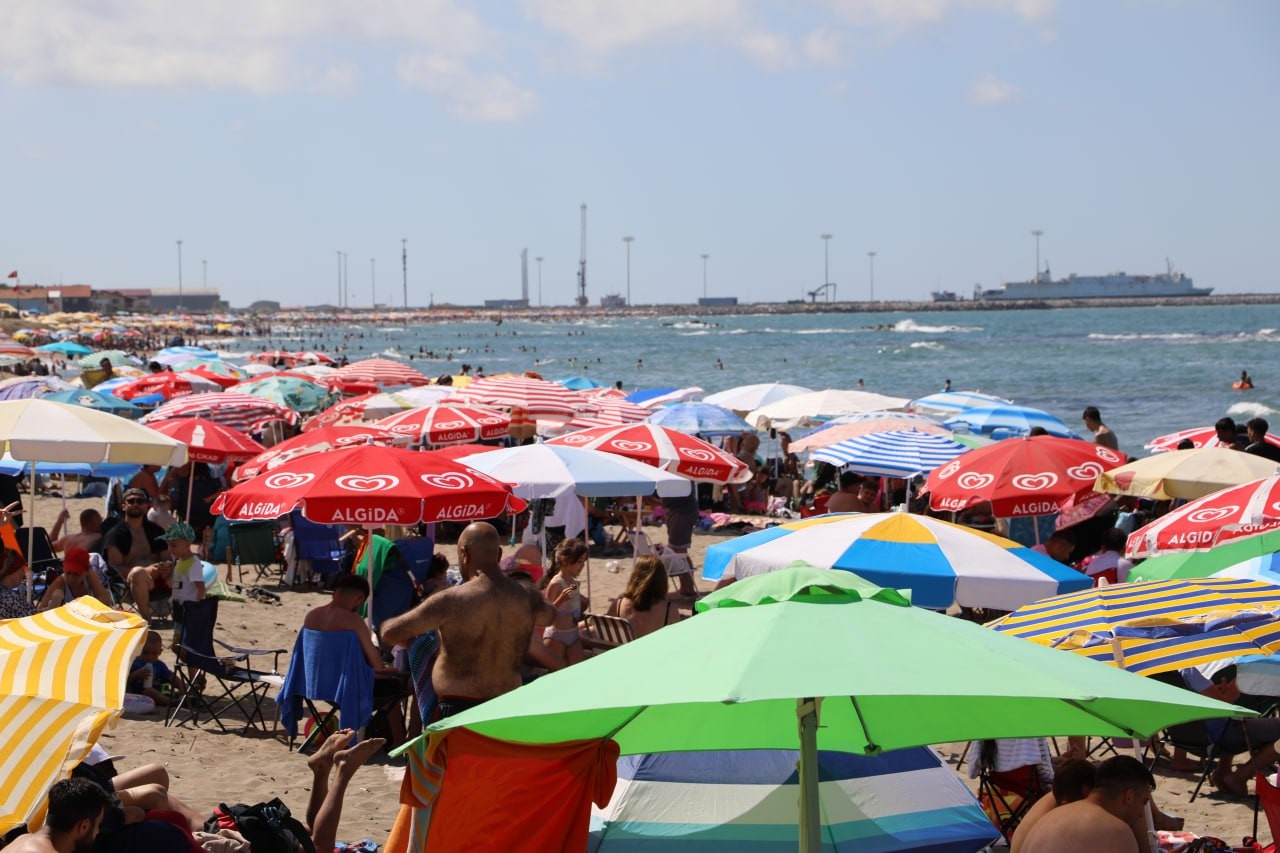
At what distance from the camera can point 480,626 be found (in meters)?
5.14

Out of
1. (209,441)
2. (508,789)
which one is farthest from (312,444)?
(508,789)

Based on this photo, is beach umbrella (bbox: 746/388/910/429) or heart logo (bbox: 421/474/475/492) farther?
beach umbrella (bbox: 746/388/910/429)

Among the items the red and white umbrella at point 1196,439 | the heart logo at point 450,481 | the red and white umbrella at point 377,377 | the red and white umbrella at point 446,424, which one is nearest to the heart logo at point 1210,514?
the heart logo at point 450,481

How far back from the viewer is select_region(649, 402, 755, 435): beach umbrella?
14.4 metres

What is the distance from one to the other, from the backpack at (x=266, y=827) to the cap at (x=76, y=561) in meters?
3.81

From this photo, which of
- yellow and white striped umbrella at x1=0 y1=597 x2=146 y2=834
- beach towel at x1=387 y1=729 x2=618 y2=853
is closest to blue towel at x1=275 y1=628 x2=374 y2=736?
yellow and white striped umbrella at x1=0 y1=597 x2=146 y2=834

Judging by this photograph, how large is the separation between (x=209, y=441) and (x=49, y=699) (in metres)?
7.96

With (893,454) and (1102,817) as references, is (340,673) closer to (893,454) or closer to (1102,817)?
(1102,817)

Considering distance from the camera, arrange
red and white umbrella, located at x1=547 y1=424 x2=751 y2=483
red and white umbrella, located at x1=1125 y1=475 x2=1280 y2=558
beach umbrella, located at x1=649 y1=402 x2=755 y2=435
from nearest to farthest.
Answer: red and white umbrella, located at x1=1125 y1=475 x2=1280 y2=558 < red and white umbrella, located at x1=547 y1=424 x2=751 y2=483 < beach umbrella, located at x1=649 y1=402 x2=755 y2=435

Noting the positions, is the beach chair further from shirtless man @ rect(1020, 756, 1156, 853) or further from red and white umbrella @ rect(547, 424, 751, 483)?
shirtless man @ rect(1020, 756, 1156, 853)

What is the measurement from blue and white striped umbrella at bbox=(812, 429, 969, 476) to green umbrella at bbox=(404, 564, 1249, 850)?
699cm

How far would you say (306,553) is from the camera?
11773 millimetres

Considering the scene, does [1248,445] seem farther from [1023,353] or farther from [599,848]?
[1023,353]

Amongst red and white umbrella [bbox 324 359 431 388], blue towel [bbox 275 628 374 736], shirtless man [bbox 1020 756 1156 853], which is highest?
red and white umbrella [bbox 324 359 431 388]
